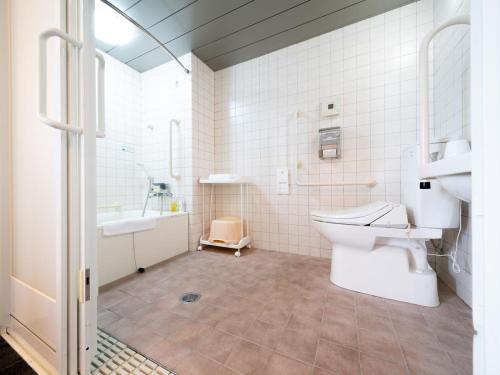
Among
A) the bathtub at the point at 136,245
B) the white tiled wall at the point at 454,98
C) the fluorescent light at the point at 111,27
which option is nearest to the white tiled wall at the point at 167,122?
the bathtub at the point at 136,245

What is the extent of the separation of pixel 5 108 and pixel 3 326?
112 centimetres

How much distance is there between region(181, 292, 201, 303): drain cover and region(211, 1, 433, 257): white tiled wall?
110 centimetres

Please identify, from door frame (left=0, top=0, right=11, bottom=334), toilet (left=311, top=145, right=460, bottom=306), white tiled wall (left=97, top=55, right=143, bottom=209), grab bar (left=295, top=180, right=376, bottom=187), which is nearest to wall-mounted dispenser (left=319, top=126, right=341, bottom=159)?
grab bar (left=295, top=180, right=376, bottom=187)

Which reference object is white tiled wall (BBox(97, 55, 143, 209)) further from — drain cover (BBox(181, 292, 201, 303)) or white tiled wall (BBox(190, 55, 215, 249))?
drain cover (BBox(181, 292, 201, 303))

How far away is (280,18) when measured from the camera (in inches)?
69.4

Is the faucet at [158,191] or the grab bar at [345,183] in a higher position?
the grab bar at [345,183]

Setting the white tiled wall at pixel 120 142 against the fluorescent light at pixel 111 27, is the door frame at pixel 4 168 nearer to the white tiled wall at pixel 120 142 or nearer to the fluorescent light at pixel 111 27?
the fluorescent light at pixel 111 27

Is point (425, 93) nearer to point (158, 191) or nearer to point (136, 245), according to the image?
point (136, 245)

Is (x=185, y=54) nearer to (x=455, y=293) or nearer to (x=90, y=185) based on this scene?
(x=90, y=185)

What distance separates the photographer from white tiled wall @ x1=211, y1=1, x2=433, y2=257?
167cm

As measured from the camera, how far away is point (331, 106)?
6.15 feet

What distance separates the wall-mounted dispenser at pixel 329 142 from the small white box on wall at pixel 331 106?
6.1 inches

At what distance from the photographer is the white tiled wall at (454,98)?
1.13 meters

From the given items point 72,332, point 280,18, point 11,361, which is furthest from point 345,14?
point 11,361
